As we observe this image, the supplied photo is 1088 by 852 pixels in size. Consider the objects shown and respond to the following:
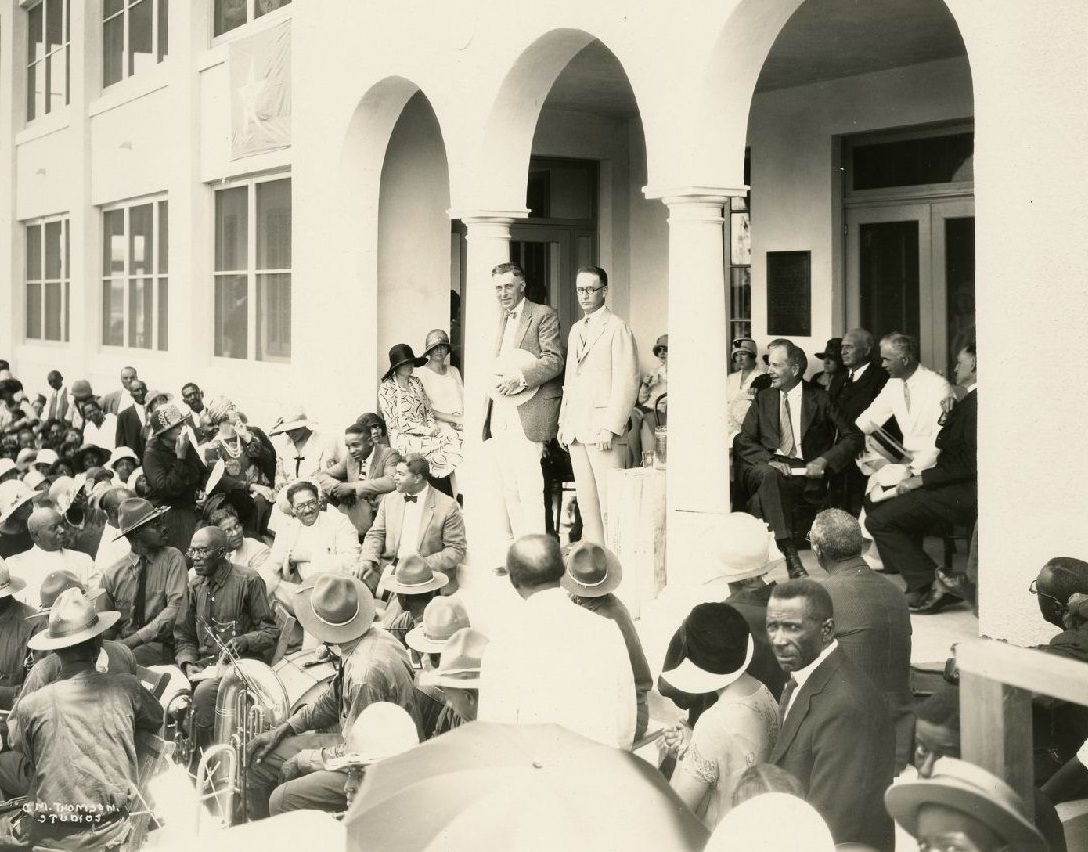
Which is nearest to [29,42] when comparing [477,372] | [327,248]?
[327,248]

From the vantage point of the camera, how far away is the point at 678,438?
841cm

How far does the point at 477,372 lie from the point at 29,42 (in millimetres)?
16510

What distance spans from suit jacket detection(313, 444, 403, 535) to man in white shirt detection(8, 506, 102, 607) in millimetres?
1867

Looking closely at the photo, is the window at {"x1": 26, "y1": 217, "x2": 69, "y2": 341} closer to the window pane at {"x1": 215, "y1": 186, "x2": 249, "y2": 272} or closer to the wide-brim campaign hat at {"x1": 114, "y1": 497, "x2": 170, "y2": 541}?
the window pane at {"x1": 215, "y1": 186, "x2": 249, "y2": 272}

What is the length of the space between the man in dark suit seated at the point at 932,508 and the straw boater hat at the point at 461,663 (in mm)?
3659

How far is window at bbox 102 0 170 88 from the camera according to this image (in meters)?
17.5

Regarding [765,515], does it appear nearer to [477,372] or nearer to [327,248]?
[477,372]

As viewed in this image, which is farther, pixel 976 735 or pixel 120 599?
pixel 120 599

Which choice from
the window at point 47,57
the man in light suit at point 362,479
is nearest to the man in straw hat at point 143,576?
the man in light suit at point 362,479

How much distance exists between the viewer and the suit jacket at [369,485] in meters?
10.4

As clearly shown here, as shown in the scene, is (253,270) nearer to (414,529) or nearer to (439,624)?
(414,529)

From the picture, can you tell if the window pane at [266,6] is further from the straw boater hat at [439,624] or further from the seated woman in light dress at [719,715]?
the seated woman in light dress at [719,715]

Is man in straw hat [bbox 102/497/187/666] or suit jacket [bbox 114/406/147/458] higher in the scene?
suit jacket [bbox 114/406/147/458]

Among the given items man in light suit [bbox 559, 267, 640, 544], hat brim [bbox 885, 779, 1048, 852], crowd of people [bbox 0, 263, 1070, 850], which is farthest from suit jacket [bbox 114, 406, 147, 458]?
hat brim [bbox 885, 779, 1048, 852]
